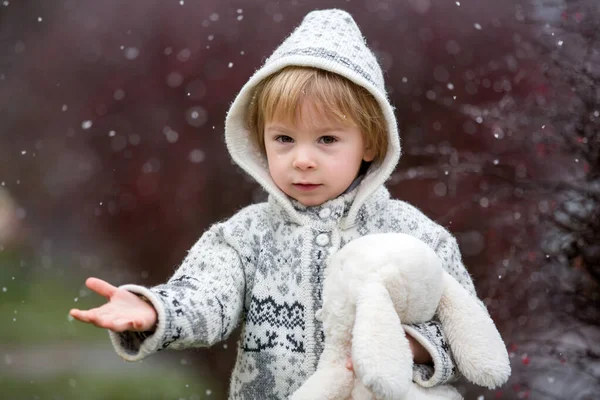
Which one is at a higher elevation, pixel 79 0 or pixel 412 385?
pixel 79 0

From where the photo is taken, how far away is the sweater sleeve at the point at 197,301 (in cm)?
144

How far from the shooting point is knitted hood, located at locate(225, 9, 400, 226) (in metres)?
1.70

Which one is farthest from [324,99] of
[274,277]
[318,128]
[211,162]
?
[211,162]

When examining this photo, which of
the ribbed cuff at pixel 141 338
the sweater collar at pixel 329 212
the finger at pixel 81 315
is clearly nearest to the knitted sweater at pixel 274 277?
the sweater collar at pixel 329 212

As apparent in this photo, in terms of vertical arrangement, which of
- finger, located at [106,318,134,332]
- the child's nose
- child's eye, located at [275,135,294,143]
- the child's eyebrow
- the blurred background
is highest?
the child's eyebrow

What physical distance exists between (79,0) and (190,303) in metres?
1.83

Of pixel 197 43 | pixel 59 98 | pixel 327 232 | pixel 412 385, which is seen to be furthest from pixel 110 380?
pixel 412 385

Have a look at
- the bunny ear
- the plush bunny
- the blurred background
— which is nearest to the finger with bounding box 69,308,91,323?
the plush bunny

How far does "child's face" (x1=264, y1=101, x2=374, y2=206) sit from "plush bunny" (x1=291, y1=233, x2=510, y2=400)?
22 cm

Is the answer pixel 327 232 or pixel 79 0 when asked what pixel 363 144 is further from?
pixel 79 0

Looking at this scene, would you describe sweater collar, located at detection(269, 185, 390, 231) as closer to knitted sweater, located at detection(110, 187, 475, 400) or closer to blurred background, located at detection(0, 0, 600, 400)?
knitted sweater, located at detection(110, 187, 475, 400)

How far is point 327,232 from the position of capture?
175 cm

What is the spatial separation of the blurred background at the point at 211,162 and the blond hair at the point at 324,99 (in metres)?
1.04

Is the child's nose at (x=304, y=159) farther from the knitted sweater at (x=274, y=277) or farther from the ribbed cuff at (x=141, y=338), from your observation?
the ribbed cuff at (x=141, y=338)
